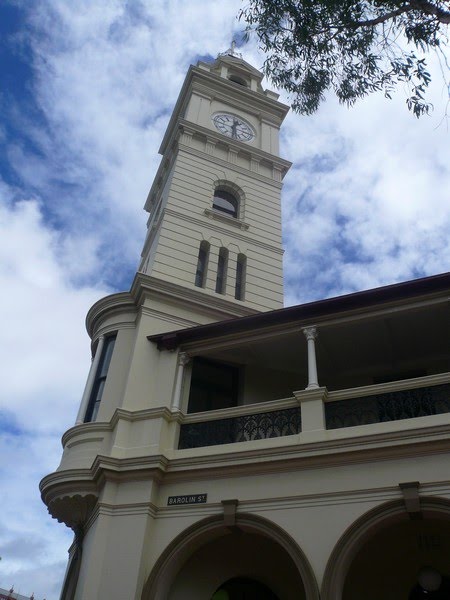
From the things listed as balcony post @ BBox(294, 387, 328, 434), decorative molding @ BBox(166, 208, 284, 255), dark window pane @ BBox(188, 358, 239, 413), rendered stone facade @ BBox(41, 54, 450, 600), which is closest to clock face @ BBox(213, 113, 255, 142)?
decorative molding @ BBox(166, 208, 284, 255)

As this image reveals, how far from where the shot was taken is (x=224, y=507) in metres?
11.3

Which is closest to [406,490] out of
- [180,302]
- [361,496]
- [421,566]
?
[361,496]

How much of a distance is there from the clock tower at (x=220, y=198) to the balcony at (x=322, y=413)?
4.23 m

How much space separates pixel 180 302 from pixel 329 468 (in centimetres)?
646

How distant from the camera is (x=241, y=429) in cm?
1245

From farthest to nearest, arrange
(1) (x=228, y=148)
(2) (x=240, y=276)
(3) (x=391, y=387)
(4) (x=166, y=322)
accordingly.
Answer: (1) (x=228, y=148)
(2) (x=240, y=276)
(4) (x=166, y=322)
(3) (x=391, y=387)

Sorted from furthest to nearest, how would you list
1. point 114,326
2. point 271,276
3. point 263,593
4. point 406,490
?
point 271,276
point 114,326
point 263,593
point 406,490

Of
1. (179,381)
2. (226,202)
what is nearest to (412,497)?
(179,381)

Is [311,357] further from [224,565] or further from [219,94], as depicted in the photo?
[219,94]

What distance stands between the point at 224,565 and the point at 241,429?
9.35 feet

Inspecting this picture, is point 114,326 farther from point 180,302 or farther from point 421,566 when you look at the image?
point 421,566

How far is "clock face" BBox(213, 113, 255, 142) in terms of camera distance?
79.6 feet

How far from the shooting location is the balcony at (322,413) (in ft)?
36.7

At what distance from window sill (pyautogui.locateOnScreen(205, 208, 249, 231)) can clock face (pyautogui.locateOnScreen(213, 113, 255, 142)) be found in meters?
5.10
